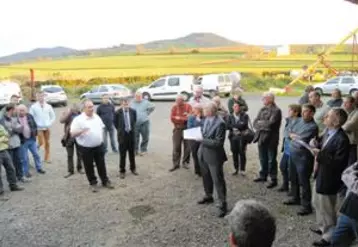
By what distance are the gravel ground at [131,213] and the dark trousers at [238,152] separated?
0.28 metres

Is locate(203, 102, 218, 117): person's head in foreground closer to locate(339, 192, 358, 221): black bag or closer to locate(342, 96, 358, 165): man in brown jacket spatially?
locate(342, 96, 358, 165): man in brown jacket

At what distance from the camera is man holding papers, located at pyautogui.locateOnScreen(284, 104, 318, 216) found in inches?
257

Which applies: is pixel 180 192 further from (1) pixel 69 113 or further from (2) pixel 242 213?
(2) pixel 242 213

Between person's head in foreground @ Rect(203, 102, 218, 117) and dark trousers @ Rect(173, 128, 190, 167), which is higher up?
person's head in foreground @ Rect(203, 102, 218, 117)

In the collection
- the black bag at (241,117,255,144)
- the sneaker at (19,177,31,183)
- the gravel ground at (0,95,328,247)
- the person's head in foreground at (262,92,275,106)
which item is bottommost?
the gravel ground at (0,95,328,247)

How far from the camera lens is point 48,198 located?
→ 26.7 ft

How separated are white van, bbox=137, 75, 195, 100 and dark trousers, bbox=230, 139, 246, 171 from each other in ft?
62.5

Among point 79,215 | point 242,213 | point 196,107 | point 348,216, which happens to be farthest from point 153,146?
point 242,213

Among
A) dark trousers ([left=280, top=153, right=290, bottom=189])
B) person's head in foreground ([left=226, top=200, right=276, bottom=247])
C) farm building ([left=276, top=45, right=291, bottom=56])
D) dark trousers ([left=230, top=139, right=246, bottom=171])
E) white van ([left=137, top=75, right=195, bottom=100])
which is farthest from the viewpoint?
farm building ([left=276, top=45, right=291, bottom=56])

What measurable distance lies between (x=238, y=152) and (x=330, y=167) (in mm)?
3605

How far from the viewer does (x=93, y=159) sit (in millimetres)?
8445

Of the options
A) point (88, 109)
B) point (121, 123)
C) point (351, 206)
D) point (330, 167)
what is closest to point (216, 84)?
point (121, 123)

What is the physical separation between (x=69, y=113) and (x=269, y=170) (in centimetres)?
455

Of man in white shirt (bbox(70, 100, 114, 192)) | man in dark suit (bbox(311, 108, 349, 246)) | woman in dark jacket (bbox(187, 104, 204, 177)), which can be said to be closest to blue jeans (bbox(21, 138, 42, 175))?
man in white shirt (bbox(70, 100, 114, 192))
